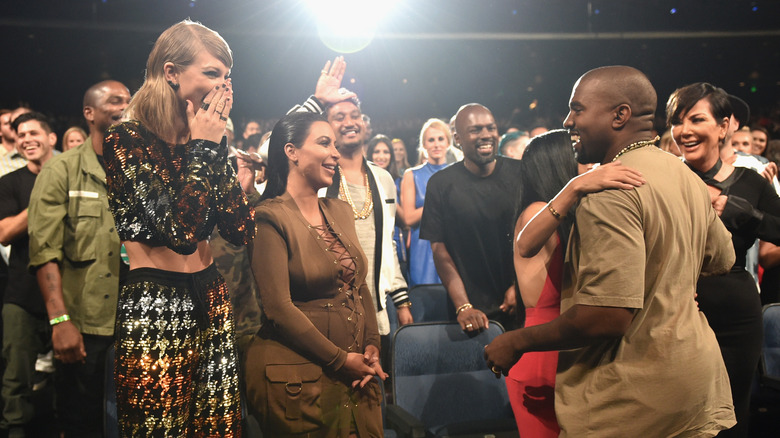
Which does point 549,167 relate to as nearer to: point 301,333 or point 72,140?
point 301,333

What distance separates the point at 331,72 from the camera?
8.94 feet

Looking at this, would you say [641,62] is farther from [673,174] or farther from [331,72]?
[673,174]

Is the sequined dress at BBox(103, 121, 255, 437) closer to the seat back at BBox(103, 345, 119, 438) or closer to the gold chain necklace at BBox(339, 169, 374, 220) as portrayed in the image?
the seat back at BBox(103, 345, 119, 438)

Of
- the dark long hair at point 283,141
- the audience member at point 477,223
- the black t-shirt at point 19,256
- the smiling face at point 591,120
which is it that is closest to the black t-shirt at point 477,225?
the audience member at point 477,223

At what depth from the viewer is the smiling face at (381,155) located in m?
5.65

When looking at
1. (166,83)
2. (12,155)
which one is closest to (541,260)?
(166,83)

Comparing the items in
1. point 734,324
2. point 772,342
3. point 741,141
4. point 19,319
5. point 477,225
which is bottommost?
point 772,342

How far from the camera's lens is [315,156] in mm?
2270

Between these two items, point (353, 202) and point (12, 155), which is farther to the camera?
point (12, 155)

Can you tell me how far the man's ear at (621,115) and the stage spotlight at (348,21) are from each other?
14.0 feet

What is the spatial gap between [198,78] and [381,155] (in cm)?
383

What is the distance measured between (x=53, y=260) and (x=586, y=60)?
7571 mm

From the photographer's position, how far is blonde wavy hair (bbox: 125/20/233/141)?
1802 mm

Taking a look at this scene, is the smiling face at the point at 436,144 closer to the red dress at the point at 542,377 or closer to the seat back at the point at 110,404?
the red dress at the point at 542,377
